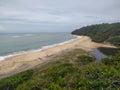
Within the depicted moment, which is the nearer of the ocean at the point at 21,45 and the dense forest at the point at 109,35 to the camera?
the ocean at the point at 21,45

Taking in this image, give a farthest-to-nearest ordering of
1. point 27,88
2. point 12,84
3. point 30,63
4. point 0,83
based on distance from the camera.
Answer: point 30,63 → point 0,83 → point 12,84 → point 27,88

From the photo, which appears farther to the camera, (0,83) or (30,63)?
(30,63)

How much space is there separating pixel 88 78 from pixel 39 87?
331cm

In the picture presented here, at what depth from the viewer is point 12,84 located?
1812cm

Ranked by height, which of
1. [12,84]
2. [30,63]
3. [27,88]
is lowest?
[30,63]

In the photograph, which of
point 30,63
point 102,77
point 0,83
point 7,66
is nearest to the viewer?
point 102,77

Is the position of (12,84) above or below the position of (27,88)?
below

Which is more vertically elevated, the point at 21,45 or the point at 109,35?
the point at 21,45

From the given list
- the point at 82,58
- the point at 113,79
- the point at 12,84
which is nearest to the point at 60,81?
the point at 113,79

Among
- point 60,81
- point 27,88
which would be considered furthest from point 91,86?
point 27,88

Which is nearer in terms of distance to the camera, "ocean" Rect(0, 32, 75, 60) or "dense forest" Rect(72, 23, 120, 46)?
"ocean" Rect(0, 32, 75, 60)

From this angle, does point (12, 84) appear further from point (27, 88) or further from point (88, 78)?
point (88, 78)

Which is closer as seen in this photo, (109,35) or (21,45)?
(21,45)

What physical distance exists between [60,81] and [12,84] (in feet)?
23.8
